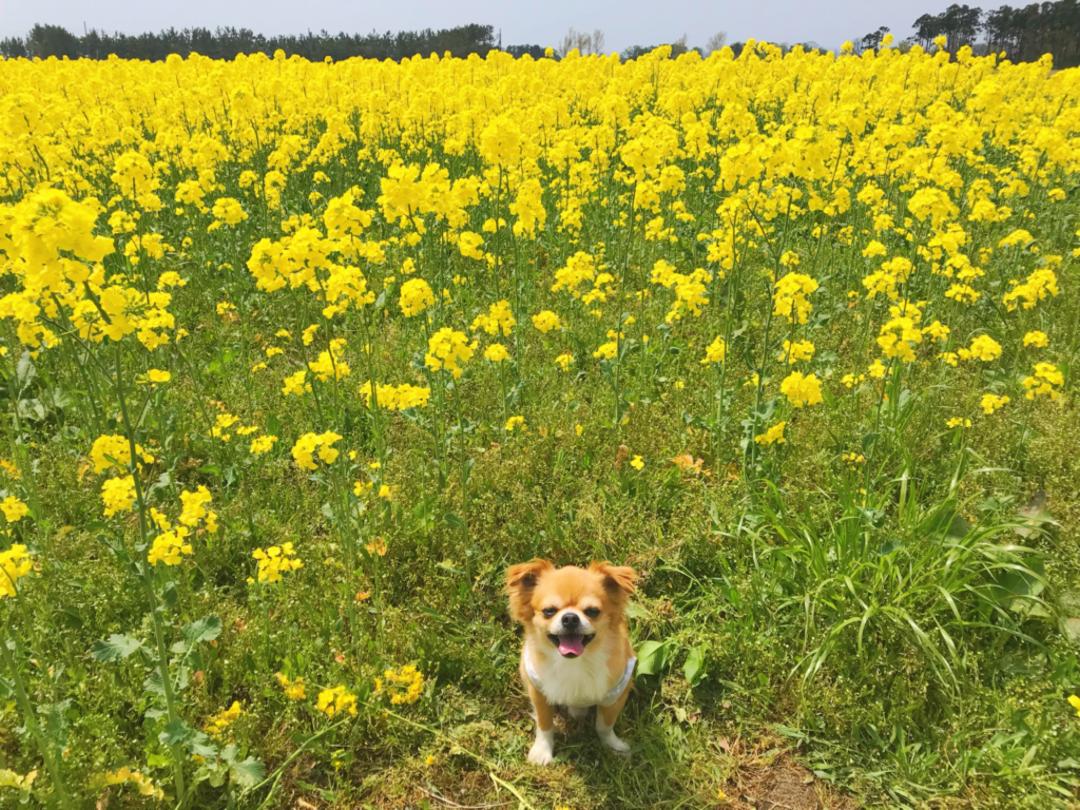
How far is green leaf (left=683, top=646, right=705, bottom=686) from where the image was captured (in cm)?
264

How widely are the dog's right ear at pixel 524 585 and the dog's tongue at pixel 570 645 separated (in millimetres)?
217

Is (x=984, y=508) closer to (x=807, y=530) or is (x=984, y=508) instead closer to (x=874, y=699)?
(x=807, y=530)

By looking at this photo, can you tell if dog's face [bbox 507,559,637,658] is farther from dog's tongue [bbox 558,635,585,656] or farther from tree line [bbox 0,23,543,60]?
tree line [bbox 0,23,543,60]

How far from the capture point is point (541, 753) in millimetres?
2459

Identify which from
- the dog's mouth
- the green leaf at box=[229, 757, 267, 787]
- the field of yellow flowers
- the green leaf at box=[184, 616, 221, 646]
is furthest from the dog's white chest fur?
the green leaf at box=[184, 616, 221, 646]

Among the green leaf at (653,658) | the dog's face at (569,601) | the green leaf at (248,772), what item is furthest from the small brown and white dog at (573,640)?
the green leaf at (248,772)

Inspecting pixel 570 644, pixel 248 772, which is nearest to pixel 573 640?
pixel 570 644

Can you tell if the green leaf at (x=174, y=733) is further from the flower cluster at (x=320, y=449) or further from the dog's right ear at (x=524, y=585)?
the dog's right ear at (x=524, y=585)

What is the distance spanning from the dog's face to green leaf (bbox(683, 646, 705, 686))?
435mm

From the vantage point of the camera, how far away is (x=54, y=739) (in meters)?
1.93

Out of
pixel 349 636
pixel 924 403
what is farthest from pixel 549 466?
pixel 924 403

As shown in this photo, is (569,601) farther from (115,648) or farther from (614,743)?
(115,648)

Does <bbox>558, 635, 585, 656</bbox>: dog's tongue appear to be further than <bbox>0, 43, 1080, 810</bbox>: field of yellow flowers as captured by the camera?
No

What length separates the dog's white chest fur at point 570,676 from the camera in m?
2.31
